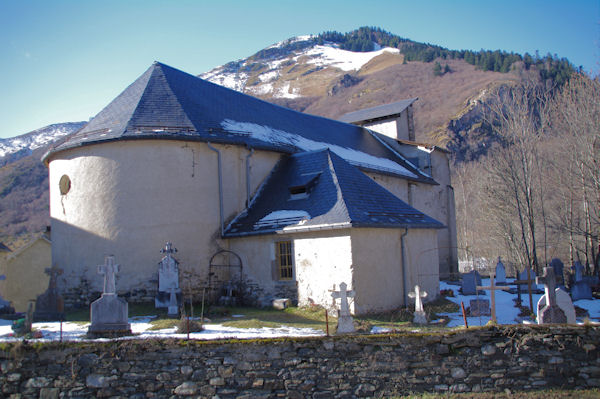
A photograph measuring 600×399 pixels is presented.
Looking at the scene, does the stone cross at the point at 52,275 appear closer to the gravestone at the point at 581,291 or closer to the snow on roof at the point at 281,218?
the snow on roof at the point at 281,218

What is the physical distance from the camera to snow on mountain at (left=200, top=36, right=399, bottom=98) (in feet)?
481

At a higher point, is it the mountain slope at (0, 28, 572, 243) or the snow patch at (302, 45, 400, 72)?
the snow patch at (302, 45, 400, 72)

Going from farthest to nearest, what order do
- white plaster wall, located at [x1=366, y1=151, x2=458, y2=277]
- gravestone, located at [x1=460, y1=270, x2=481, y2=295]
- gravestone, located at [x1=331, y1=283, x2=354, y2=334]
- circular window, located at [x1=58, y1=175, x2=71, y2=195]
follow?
1. white plaster wall, located at [x1=366, y1=151, x2=458, y2=277]
2. gravestone, located at [x1=460, y1=270, x2=481, y2=295]
3. circular window, located at [x1=58, y1=175, x2=71, y2=195]
4. gravestone, located at [x1=331, y1=283, x2=354, y2=334]

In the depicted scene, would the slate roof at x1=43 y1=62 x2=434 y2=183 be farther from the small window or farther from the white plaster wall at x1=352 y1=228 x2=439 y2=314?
the white plaster wall at x1=352 y1=228 x2=439 y2=314

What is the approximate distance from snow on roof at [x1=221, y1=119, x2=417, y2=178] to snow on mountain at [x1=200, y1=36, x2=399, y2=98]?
368 ft

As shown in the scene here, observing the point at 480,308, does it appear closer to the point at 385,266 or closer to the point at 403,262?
the point at 403,262

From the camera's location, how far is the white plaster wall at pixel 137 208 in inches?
638

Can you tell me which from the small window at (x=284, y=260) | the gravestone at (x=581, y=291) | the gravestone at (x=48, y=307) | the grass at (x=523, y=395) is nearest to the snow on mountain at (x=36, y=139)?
the gravestone at (x=48, y=307)

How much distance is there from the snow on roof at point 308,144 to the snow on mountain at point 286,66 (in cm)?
11217

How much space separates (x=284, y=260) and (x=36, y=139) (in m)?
115

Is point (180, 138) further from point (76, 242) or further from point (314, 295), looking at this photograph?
point (314, 295)

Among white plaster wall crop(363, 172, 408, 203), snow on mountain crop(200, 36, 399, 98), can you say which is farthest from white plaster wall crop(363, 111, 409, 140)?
snow on mountain crop(200, 36, 399, 98)

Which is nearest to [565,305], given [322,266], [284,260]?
[322,266]

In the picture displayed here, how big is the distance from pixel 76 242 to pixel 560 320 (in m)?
14.9
